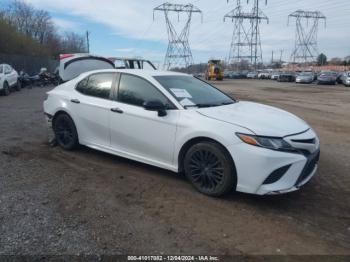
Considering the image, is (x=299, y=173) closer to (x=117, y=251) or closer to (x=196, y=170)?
(x=196, y=170)

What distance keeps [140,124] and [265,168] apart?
1.87m

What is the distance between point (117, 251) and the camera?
3227 millimetres

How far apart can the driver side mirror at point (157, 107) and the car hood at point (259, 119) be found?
463 mm

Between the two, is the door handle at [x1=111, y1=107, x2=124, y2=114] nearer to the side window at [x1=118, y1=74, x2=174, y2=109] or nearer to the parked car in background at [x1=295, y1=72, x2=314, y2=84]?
the side window at [x1=118, y1=74, x2=174, y2=109]

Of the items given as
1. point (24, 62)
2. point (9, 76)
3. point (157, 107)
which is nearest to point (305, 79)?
point (24, 62)

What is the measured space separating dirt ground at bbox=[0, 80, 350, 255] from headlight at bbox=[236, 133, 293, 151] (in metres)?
0.74

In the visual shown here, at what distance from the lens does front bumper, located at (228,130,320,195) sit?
401 centimetres

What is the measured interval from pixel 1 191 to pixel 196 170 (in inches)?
96.7

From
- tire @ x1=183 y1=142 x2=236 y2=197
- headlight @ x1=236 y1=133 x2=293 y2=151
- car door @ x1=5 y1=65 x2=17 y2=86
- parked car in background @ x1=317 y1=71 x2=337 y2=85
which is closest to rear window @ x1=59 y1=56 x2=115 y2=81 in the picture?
car door @ x1=5 y1=65 x2=17 y2=86

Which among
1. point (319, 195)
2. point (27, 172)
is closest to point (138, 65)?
point (27, 172)

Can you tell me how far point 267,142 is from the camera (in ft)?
13.4

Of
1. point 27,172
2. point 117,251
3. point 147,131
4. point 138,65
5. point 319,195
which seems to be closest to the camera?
point 117,251

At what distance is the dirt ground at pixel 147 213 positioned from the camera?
11.0ft

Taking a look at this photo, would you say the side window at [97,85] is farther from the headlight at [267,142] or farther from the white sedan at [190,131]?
the headlight at [267,142]
